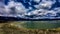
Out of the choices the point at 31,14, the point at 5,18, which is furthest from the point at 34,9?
the point at 5,18

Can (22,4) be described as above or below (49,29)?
above

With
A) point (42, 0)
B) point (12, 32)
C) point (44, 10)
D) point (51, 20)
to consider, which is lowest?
point (12, 32)

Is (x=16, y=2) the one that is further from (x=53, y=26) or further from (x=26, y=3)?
(x=53, y=26)

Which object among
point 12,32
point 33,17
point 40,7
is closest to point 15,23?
point 12,32

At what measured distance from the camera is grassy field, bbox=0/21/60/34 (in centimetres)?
180

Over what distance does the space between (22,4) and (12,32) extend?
0.34 meters

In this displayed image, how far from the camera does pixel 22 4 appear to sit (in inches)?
71.9

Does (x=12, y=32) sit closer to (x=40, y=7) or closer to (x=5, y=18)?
(x=5, y=18)

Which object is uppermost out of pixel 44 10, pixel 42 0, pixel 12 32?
pixel 42 0

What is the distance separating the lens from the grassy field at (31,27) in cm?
180

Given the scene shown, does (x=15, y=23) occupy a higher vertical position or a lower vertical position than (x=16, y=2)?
lower

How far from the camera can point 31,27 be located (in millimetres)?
1819

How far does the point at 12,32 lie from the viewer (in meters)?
1.81

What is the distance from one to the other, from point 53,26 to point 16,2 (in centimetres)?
51
